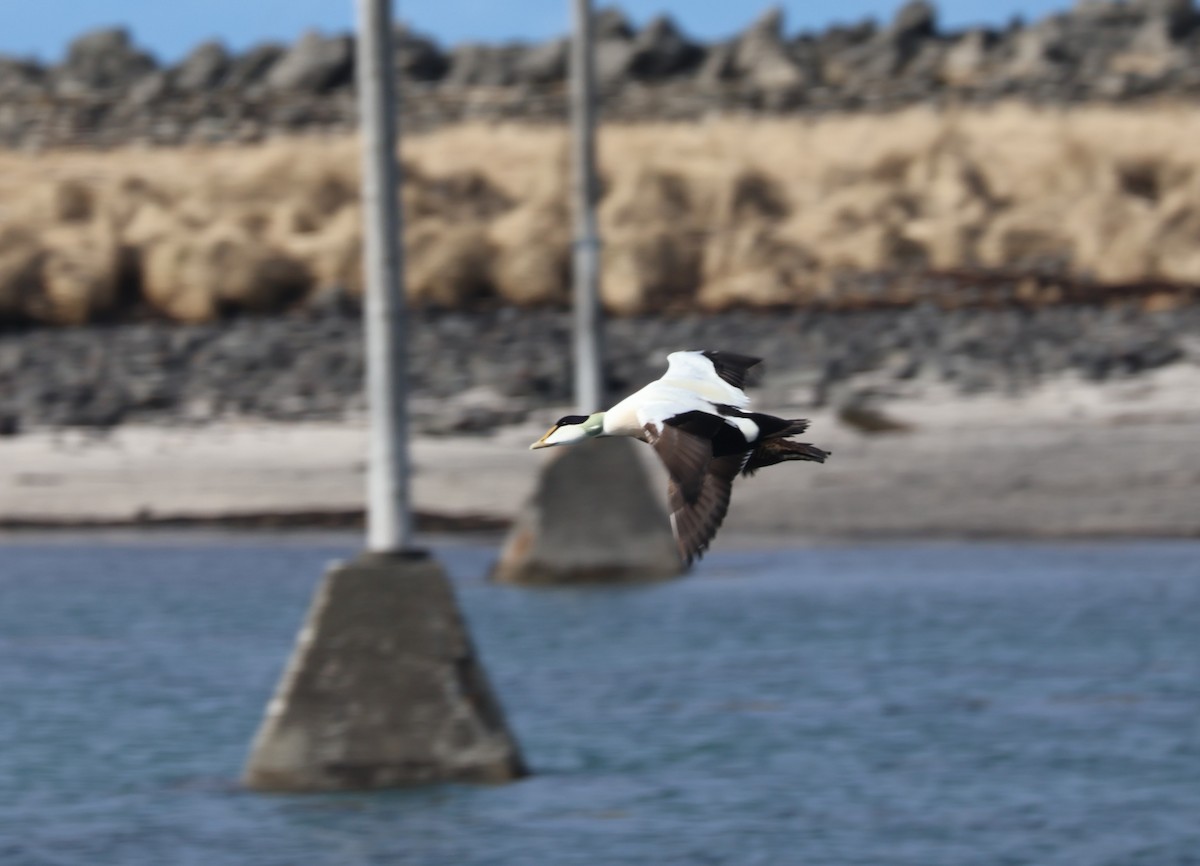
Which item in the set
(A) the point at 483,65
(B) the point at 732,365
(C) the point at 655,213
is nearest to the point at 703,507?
(B) the point at 732,365

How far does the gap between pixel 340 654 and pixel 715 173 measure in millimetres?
29266

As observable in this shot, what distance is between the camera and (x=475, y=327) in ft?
98.6

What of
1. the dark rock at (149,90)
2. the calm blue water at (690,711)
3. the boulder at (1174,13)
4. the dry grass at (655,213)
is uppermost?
the boulder at (1174,13)

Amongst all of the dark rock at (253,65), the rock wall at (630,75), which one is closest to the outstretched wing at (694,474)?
the rock wall at (630,75)

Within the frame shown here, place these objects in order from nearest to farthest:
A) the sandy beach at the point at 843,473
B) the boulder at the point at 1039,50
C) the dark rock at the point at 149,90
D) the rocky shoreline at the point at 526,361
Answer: the sandy beach at the point at 843,473
the rocky shoreline at the point at 526,361
the boulder at the point at 1039,50
the dark rock at the point at 149,90

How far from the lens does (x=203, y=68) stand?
70000 millimetres

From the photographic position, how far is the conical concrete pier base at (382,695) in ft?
38.7

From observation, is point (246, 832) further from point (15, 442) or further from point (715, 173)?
point (715, 173)

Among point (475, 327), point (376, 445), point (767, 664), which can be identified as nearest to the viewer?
point (376, 445)

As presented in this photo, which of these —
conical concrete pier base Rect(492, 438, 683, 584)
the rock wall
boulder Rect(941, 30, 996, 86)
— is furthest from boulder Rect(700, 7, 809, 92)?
conical concrete pier base Rect(492, 438, 683, 584)

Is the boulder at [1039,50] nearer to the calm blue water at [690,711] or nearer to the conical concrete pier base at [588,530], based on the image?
the calm blue water at [690,711]

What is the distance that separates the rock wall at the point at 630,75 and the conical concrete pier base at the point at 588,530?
3691cm

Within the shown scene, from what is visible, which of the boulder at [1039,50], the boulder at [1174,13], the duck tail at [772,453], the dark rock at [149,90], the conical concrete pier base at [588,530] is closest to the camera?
the duck tail at [772,453]

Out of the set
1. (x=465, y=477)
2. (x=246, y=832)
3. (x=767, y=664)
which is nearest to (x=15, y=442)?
(x=465, y=477)
